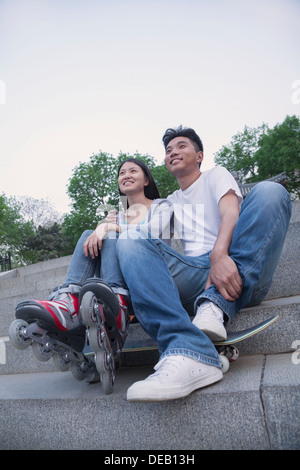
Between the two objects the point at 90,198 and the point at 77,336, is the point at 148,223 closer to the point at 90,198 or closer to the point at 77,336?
the point at 77,336

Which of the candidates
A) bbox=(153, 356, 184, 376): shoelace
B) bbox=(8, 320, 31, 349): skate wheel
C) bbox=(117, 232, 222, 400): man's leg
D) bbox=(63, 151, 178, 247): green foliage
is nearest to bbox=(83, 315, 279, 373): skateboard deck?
bbox=(117, 232, 222, 400): man's leg

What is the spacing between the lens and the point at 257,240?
1371 mm

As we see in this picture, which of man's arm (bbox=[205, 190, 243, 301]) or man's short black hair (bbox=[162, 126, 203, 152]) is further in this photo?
man's short black hair (bbox=[162, 126, 203, 152])

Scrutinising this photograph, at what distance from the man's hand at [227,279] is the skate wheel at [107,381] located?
0.54 metres

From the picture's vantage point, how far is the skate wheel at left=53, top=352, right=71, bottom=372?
1.36 metres

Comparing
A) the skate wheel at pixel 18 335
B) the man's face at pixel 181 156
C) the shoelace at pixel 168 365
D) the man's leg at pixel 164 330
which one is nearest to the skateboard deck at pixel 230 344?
the man's leg at pixel 164 330

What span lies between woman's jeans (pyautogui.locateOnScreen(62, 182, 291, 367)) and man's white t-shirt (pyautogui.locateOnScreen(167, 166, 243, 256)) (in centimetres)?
18

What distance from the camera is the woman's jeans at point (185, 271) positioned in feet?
3.85

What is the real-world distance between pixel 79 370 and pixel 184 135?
4.80 feet

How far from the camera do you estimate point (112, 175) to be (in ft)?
75.3

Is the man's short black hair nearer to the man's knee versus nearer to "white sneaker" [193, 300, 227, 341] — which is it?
the man's knee

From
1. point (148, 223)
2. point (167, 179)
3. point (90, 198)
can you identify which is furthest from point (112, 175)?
point (148, 223)

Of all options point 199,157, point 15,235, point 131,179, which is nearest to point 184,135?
point 199,157

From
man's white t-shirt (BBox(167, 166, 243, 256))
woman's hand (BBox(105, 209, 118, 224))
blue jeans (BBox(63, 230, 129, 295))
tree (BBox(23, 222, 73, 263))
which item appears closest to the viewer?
blue jeans (BBox(63, 230, 129, 295))
